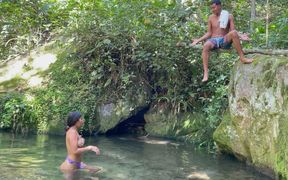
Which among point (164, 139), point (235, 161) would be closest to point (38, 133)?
point (164, 139)

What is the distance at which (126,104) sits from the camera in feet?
35.7

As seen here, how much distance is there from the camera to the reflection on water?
21.5 ft

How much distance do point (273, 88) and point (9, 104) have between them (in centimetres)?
714

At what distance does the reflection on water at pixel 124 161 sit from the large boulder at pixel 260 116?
401mm

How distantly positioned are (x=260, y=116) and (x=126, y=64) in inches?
208

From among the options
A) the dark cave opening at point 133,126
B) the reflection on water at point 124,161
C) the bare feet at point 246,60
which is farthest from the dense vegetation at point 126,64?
the bare feet at point 246,60

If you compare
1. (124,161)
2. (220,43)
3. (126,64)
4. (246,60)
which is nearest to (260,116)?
(246,60)

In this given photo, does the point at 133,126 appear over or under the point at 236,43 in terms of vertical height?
under

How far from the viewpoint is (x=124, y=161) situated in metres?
7.68

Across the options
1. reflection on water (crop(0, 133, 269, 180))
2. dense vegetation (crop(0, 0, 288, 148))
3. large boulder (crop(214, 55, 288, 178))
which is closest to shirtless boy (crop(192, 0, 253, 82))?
large boulder (crop(214, 55, 288, 178))

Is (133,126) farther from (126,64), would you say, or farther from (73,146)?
(73,146)

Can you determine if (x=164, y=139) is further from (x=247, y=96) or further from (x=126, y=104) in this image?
(x=247, y=96)

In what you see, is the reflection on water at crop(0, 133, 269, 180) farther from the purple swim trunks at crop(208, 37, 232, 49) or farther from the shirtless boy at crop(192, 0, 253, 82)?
the purple swim trunks at crop(208, 37, 232, 49)

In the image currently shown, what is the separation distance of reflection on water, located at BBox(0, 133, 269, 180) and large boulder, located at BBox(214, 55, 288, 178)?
401 mm
